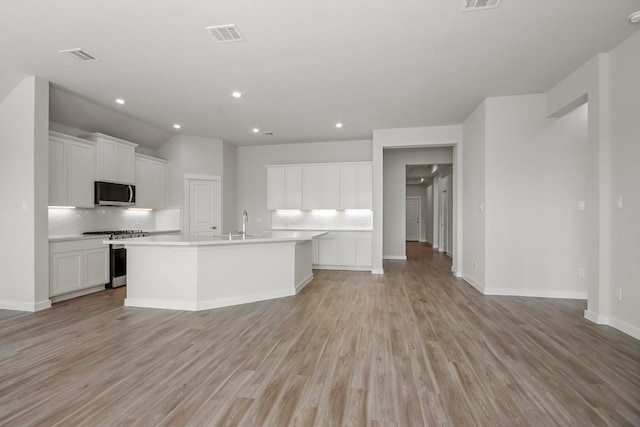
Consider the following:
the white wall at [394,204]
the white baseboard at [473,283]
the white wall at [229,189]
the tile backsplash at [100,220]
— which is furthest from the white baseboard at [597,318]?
the tile backsplash at [100,220]

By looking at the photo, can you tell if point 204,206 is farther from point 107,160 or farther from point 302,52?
point 302,52

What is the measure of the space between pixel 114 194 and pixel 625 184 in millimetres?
7264

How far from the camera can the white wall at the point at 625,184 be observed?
3061 millimetres

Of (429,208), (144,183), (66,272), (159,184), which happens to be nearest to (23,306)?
(66,272)

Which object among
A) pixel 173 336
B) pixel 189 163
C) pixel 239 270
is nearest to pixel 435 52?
pixel 239 270

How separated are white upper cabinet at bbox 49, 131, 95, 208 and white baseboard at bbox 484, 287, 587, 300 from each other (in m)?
6.61

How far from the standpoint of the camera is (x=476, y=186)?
17.0ft

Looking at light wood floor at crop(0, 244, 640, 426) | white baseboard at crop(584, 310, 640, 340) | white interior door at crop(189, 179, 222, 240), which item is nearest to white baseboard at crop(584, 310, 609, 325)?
white baseboard at crop(584, 310, 640, 340)

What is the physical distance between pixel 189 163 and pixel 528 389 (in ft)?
22.7

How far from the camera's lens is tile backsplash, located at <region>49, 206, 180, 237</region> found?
4.91 metres

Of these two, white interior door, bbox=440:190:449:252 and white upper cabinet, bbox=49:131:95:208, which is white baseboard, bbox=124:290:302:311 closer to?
white upper cabinet, bbox=49:131:95:208

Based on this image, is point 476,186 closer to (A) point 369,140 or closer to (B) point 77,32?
(A) point 369,140

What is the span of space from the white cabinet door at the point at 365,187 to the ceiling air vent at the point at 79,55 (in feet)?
16.3

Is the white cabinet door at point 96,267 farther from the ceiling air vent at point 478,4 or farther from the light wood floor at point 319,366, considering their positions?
the ceiling air vent at point 478,4
